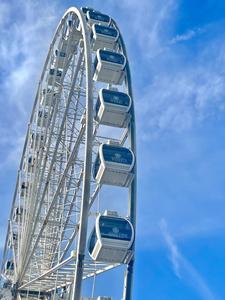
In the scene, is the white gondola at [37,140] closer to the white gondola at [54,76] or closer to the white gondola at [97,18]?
the white gondola at [54,76]

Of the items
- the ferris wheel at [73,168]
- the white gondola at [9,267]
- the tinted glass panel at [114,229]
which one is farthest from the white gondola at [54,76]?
the white gondola at [9,267]

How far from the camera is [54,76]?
1091 inches

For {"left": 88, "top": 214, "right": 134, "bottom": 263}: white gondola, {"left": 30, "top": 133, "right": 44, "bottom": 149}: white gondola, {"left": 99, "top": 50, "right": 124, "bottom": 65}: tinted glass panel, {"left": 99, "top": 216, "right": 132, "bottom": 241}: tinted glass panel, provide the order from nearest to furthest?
{"left": 88, "top": 214, "right": 134, "bottom": 263}: white gondola
{"left": 99, "top": 216, "right": 132, "bottom": 241}: tinted glass panel
{"left": 99, "top": 50, "right": 124, "bottom": 65}: tinted glass panel
{"left": 30, "top": 133, "right": 44, "bottom": 149}: white gondola

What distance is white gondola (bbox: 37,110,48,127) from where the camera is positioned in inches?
1114

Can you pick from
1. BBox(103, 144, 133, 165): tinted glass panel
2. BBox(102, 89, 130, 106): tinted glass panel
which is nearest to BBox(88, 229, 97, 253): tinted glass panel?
BBox(103, 144, 133, 165): tinted glass panel

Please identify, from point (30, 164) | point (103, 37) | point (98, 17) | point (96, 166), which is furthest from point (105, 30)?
point (30, 164)

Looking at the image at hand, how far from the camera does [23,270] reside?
85.7 feet

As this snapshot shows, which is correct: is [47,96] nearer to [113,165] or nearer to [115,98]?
[115,98]

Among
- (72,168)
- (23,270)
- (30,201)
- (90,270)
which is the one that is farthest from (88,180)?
(23,270)

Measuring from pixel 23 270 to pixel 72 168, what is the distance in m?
5.85

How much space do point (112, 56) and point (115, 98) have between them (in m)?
2.40

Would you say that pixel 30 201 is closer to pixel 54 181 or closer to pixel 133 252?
pixel 54 181

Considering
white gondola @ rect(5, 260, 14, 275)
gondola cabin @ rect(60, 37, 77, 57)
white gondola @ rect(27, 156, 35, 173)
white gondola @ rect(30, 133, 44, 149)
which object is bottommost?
white gondola @ rect(5, 260, 14, 275)

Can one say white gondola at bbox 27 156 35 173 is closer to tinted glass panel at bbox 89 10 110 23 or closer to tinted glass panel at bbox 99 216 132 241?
tinted glass panel at bbox 89 10 110 23
